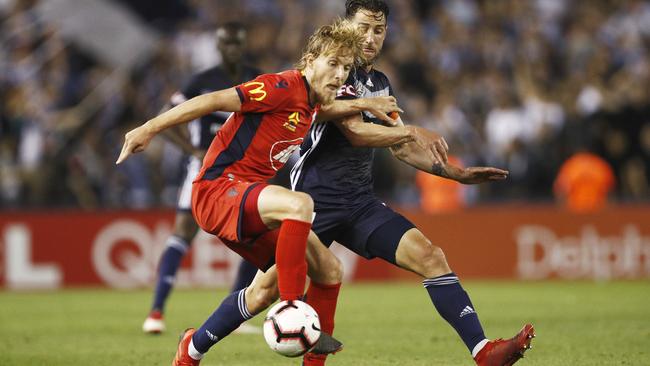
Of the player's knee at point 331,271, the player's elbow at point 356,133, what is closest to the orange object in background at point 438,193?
the player's elbow at point 356,133

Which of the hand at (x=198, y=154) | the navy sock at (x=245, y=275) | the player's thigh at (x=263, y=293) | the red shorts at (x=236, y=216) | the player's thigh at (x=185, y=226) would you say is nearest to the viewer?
the red shorts at (x=236, y=216)

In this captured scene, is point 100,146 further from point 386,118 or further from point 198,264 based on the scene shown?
point 386,118

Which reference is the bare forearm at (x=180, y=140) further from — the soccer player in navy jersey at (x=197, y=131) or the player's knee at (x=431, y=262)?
the player's knee at (x=431, y=262)

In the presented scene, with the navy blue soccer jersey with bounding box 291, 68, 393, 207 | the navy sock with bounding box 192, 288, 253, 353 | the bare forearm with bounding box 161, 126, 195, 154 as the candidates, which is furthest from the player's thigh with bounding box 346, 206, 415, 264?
the bare forearm with bounding box 161, 126, 195, 154

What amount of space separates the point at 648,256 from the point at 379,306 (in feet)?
18.2

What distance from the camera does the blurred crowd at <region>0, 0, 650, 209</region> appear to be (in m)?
16.3

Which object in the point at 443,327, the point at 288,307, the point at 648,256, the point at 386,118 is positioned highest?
the point at 386,118

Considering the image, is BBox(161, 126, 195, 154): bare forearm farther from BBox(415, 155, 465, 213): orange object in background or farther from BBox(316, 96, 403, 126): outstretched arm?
BBox(415, 155, 465, 213): orange object in background

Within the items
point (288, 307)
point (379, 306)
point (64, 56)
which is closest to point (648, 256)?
point (379, 306)

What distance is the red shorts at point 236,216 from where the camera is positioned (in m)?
5.91

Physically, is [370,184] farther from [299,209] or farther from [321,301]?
[299,209]

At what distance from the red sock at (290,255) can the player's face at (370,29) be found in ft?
5.03

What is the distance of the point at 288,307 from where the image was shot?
5734 millimetres

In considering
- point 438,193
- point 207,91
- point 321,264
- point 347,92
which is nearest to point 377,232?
point 321,264
